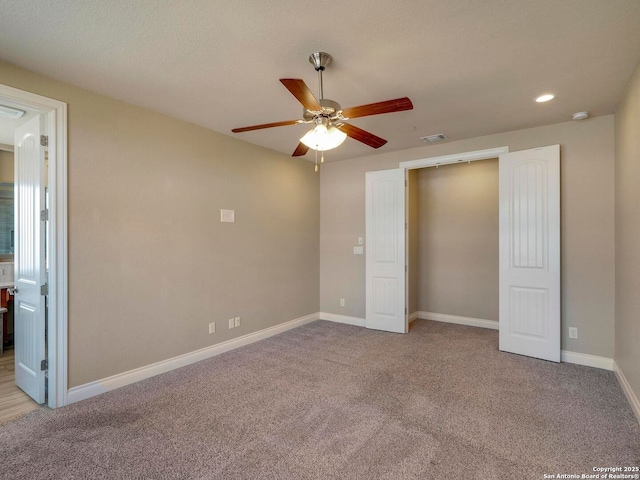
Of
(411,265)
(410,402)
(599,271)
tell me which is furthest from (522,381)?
(411,265)

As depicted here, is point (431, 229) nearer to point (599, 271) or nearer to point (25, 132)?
point (599, 271)

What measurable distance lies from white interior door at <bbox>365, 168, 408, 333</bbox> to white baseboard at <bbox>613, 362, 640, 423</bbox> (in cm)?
226

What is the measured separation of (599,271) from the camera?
11.3 feet

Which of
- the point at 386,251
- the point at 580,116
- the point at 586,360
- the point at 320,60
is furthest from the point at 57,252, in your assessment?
the point at 586,360

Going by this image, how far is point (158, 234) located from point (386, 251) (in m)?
3.03

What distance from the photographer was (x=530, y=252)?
371 centimetres

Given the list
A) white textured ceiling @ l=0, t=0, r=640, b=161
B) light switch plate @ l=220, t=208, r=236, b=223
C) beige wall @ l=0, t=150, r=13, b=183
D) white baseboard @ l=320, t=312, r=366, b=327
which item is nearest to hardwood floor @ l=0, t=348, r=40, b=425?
light switch plate @ l=220, t=208, r=236, b=223

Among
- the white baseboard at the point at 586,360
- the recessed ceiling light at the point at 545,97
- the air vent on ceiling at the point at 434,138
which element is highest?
the air vent on ceiling at the point at 434,138

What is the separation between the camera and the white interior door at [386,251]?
4691 millimetres

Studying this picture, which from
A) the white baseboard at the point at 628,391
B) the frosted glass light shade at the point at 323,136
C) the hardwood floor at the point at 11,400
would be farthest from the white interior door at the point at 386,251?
the hardwood floor at the point at 11,400

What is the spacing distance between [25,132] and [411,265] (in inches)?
198

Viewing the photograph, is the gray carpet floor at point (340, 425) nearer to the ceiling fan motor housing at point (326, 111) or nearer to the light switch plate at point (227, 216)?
the light switch plate at point (227, 216)

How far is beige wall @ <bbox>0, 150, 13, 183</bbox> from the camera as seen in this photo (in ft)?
14.0

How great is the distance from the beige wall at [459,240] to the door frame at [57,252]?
482 centimetres
